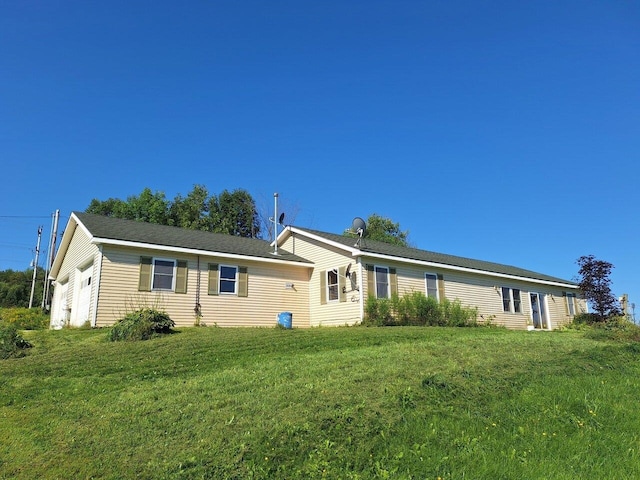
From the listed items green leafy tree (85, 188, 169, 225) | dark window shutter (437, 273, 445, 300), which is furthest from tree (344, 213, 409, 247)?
dark window shutter (437, 273, 445, 300)

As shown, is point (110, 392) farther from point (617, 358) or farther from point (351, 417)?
point (617, 358)

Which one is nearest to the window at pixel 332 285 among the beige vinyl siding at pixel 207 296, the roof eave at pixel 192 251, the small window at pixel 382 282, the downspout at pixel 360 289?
the roof eave at pixel 192 251

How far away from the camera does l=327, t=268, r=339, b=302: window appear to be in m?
18.9

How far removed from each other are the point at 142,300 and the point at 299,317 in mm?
6264

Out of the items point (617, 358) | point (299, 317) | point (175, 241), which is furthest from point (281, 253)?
point (617, 358)

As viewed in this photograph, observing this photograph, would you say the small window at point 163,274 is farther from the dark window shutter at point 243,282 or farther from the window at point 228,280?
the dark window shutter at point 243,282

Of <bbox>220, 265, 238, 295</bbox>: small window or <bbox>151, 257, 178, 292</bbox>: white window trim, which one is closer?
<bbox>151, 257, 178, 292</bbox>: white window trim

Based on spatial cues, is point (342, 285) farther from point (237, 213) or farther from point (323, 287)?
point (237, 213)

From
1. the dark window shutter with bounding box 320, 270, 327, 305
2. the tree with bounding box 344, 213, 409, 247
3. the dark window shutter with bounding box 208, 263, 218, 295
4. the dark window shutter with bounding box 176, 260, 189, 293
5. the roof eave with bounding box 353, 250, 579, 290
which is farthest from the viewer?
the tree with bounding box 344, 213, 409, 247

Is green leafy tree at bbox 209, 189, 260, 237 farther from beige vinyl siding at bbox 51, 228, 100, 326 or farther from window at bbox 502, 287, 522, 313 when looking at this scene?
window at bbox 502, 287, 522, 313

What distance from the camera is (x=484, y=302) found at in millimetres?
21953

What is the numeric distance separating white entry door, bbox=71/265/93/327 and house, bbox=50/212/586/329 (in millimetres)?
59

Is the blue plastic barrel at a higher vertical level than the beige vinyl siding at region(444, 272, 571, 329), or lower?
lower

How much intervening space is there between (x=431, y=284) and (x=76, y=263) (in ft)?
45.9
